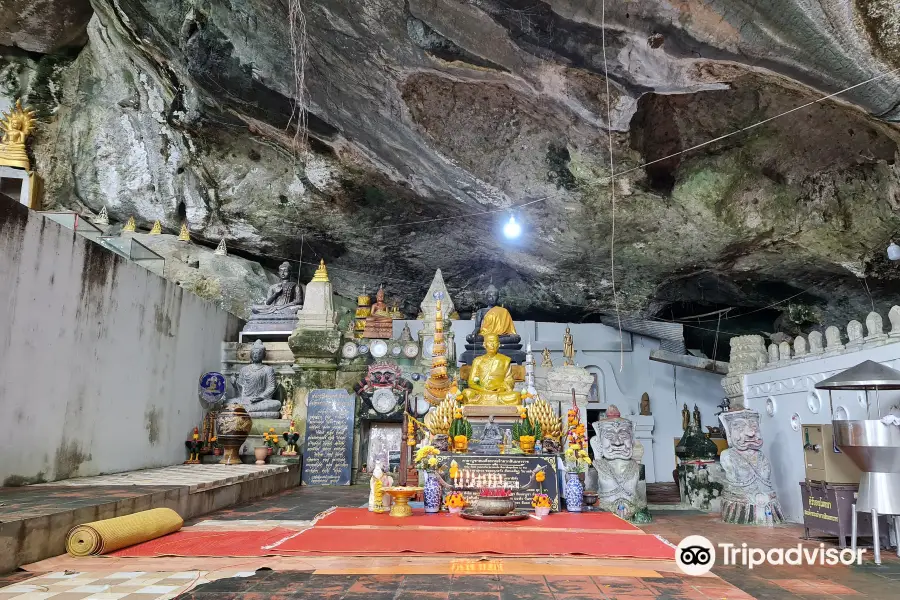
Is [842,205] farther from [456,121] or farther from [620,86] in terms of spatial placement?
[456,121]

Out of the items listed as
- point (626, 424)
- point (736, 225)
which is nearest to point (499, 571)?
point (626, 424)

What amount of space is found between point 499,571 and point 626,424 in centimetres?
460

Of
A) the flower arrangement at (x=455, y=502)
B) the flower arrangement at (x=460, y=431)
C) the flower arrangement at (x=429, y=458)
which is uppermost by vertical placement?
the flower arrangement at (x=460, y=431)

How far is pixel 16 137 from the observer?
17.3 m

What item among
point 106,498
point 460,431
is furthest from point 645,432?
point 106,498

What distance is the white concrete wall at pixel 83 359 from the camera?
20.9 feet

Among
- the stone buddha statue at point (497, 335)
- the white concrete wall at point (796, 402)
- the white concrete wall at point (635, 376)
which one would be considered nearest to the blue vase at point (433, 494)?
the stone buddha statue at point (497, 335)

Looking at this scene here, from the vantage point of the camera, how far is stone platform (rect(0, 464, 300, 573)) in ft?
13.4

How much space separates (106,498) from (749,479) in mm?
7853

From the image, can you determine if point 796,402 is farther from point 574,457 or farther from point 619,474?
point 574,457

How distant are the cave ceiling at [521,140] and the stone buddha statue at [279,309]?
265 cm

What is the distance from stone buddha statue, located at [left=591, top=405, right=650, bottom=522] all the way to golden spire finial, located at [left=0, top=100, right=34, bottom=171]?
18909 millimetres

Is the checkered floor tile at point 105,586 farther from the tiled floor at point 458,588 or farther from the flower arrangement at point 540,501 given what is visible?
the flower arrangement at point 540,501

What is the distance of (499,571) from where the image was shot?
13.0 feet
